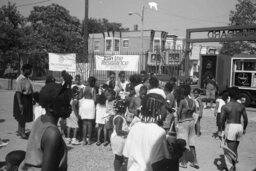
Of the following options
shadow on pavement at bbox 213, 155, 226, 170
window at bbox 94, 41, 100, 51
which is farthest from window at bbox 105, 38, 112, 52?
shadow on pavement at bbox 213, 155, 226, 170

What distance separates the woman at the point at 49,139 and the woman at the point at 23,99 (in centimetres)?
524

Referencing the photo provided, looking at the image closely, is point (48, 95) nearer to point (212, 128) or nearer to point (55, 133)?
point (55, 133)

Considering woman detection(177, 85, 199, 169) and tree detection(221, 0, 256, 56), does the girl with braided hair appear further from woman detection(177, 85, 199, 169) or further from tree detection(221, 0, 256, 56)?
tree detection(221, 0, 256, 56)

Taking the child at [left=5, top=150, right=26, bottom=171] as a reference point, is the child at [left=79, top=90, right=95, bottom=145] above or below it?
below

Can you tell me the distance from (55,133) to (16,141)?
5.56m

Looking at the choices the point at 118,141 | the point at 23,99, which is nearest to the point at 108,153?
the point at 118,141

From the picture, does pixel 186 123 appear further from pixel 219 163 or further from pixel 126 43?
pixel 126 43

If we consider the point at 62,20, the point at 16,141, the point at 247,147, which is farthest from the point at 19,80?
the point at 62,20

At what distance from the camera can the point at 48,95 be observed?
1.97 meters

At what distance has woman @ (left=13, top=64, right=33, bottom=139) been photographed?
6844mm

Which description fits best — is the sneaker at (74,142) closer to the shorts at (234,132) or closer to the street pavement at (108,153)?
the street pavement at (108,153)

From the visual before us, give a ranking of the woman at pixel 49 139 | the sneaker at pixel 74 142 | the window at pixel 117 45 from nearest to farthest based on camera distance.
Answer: the woman at pixel 49 139 → the sneaker at pixel 74 142 → the window at pixel 117 45

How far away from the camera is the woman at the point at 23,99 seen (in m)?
6.84

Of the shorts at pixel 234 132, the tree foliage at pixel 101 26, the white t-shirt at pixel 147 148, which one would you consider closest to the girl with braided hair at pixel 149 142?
the white t-shirt at pixel 147 148
